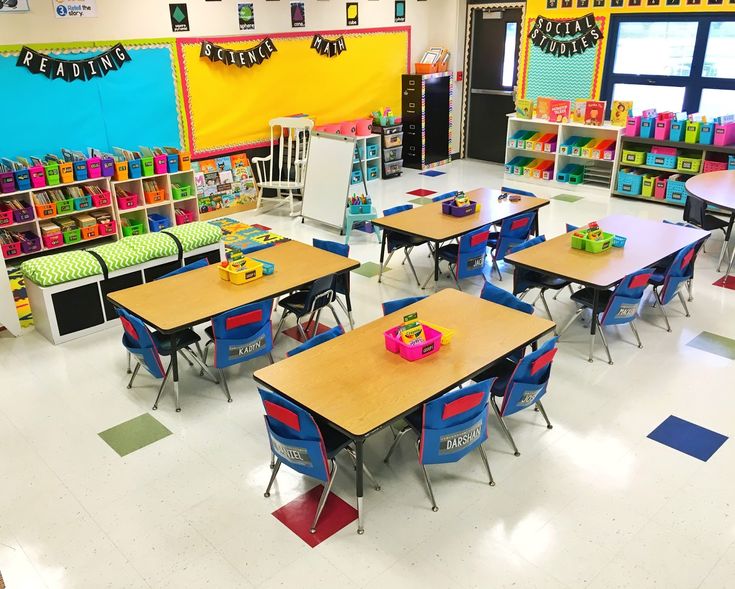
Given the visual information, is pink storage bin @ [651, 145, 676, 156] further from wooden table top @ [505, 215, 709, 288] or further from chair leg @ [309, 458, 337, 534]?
chair leg @ [309, 458, 337, 534]

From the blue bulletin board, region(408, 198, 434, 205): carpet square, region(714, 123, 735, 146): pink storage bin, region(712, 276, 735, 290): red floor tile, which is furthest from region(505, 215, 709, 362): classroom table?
the blue bulletin board

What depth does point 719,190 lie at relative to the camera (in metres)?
7.05

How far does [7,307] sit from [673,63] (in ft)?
29.7

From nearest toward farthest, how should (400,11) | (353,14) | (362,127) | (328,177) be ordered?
(328,177) → (353,14) → (362,127) → (400,11)

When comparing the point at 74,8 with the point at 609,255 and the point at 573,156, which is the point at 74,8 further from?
the point at 573,156

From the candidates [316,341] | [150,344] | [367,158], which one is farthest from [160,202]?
[316,341]

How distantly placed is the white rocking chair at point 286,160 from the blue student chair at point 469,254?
10.7 ft

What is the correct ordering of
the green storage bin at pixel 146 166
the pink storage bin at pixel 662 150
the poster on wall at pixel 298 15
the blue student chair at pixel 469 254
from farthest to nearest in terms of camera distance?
the poster on wall at pixel 298 15
the pink storage bin at pixel 662 150
the green storage bin at pixel 146 166
the blue student chair at pixel 469 254

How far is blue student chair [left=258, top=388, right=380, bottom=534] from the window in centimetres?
815

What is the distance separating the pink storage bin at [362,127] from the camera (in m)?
10.4

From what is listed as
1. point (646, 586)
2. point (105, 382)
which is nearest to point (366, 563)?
point (646, 586)

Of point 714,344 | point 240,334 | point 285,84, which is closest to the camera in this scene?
point 240,334

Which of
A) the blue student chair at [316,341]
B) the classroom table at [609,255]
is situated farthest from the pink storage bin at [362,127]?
the blue student chair at [316,341]

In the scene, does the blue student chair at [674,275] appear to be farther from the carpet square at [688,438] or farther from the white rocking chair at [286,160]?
the white rocking chair at [286,160]
